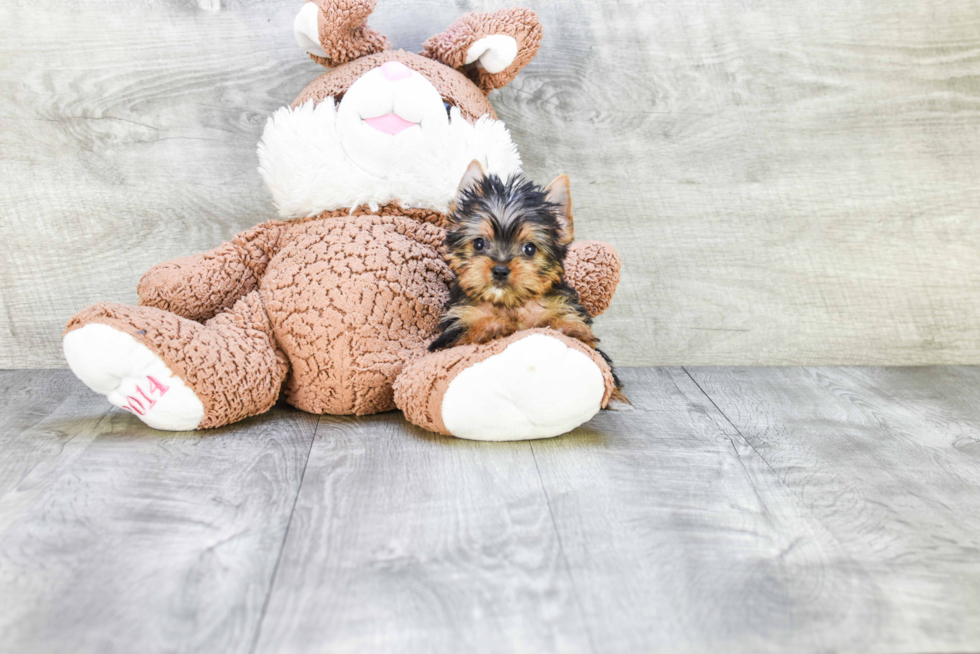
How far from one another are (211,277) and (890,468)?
1.29m

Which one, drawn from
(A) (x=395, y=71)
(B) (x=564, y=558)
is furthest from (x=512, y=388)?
(A) (x=395, y=71)

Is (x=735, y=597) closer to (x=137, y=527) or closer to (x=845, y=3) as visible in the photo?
(x=137, y=527)

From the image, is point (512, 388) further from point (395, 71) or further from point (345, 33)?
point (345, 33)

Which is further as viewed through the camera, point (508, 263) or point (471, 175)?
point (471, 175)

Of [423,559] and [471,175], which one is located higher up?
[471,175]

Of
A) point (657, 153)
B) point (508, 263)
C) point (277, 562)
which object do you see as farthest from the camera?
point (657, 153)

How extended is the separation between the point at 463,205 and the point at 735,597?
2.46ft

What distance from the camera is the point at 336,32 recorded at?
1516 millimetres

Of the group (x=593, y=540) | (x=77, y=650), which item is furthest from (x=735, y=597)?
(x=77, y=650)

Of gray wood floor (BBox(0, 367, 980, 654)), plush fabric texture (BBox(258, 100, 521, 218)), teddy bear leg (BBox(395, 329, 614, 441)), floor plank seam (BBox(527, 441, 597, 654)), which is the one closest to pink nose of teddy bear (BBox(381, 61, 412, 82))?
plush fabric texture (BBox(258, 100, 521, 218))

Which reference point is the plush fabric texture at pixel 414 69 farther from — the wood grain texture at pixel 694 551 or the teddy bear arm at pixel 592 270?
the wood grain texture at pixel 694 551

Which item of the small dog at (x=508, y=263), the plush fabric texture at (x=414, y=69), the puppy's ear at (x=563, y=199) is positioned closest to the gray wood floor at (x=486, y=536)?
the small dog at (x=508, y=263)

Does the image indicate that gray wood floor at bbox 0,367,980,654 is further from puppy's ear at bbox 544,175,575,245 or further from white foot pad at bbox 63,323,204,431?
puppy's ear at bbox 544,175,575,245

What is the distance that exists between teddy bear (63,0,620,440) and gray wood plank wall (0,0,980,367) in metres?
0.28
